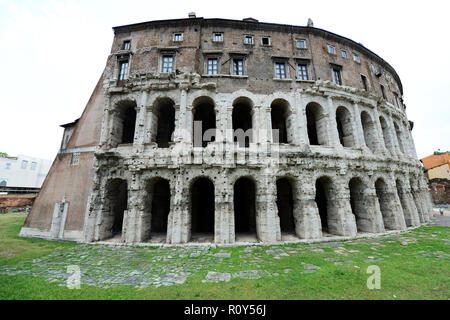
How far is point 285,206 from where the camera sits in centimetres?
1326

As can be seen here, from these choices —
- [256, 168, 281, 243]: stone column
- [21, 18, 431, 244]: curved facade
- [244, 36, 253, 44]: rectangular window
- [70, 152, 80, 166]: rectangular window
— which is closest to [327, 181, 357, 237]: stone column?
[21, 18, 431, 244]: curved facade

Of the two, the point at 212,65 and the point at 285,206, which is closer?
the point at 212,65

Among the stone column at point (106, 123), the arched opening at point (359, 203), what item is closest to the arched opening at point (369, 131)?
the arched opening at point (359, 203)

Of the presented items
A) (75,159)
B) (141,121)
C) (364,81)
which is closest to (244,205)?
(141,121)

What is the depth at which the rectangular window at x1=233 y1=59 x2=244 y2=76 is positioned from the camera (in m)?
12.9

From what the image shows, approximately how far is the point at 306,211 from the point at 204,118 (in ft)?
35.3

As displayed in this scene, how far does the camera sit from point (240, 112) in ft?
49.2

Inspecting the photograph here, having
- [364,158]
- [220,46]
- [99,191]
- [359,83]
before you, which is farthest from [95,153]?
[359,83]

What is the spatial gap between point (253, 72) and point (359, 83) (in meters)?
10.2

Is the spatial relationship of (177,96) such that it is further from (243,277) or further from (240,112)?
(243,277)

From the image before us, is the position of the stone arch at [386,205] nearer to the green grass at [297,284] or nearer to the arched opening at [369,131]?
the arched opening at [369,131]

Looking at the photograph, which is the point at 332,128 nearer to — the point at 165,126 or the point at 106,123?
the point at 165,126

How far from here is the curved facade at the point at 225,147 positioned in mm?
10516

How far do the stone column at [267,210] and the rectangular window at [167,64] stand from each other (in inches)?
403
